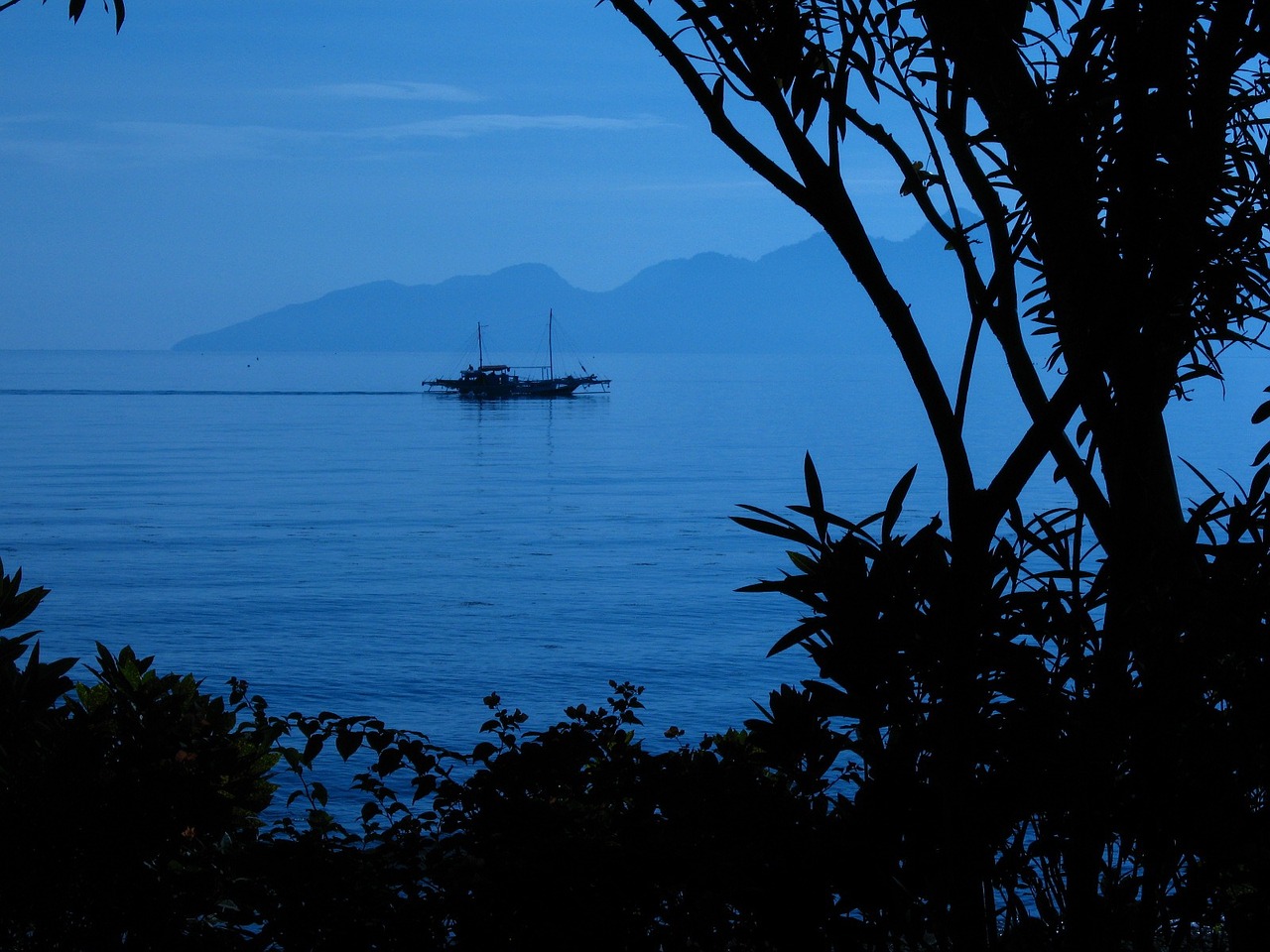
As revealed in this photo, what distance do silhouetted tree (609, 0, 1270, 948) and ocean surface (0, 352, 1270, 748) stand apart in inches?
379

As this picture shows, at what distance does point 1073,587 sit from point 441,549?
2250cm

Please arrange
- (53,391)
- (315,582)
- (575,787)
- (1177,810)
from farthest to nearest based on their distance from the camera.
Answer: (53,391) → (315,582) → (575,787) → (1177,810)

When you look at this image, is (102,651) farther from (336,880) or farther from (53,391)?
(53,391)

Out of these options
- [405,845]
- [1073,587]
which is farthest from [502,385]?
[1073,587]

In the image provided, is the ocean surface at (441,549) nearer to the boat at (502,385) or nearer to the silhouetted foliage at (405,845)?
the silhouetted foliage at (405,845)

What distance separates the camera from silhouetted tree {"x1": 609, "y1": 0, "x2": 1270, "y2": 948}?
7.21 feet

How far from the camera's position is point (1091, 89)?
2555 millimetres

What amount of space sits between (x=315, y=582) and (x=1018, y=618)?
18902mm

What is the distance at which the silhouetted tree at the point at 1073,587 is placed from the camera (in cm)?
220

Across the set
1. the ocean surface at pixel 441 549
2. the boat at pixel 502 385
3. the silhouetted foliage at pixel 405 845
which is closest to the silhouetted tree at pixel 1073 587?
the silhouetted foliage at pixel 405 845

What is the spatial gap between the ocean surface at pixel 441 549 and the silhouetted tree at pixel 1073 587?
963 cm

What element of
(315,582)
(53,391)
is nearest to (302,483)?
(315,582)

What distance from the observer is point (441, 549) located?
24.3 metres

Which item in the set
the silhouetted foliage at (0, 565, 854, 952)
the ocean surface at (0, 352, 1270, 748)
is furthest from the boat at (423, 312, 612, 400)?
the silhouetted foliage at (0, 565, 854, 952)
